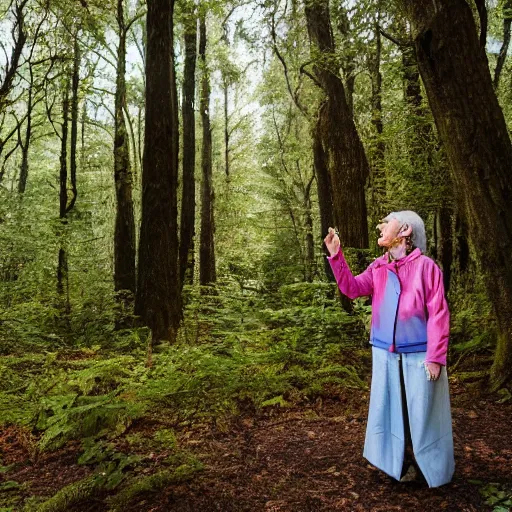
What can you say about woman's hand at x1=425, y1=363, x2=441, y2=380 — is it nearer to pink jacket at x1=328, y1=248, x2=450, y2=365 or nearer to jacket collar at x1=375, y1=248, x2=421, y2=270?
pink jacket at x1=328, y1=248, x2=450, y2=365

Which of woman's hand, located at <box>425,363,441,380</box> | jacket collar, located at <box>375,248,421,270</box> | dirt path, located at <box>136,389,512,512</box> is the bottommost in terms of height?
dirt path, located at <box>136,389,512,512</box>

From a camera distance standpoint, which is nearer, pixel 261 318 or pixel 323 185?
pixel 261 318

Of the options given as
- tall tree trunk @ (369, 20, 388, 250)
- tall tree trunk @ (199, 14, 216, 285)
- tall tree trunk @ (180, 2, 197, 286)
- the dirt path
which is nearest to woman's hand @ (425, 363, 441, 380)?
the dirt path

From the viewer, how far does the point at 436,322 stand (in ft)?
9.56

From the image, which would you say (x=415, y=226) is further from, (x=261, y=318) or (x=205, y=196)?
A: (x=205, y=196)

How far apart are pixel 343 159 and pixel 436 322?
613 cm

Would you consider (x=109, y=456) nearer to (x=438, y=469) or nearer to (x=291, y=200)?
(x=438, y=469)

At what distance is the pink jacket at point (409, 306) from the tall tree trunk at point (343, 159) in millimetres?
5289

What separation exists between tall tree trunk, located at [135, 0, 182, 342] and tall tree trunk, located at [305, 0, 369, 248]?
9.36 feet

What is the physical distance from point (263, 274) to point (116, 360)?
11627 millimetres

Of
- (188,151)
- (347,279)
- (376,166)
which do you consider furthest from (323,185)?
(347,279)

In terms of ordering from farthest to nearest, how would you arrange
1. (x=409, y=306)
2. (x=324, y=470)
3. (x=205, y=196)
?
(x=205, y=196) < (x=324, y=470) < (x=409, y=306)

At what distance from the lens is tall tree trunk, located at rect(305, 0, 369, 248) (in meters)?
8.53

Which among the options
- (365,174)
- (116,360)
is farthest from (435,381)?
(365,174)
